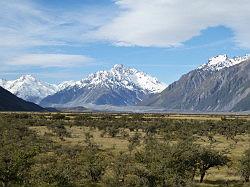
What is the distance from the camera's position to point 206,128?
162m

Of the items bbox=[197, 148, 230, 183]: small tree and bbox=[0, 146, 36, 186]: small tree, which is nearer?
bbox=[0, 146, 36, 186]: small tree

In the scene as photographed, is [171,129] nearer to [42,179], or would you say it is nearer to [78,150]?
[78,150]

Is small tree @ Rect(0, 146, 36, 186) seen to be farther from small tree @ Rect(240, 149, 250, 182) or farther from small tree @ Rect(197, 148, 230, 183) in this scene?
small tree @ Rect(240, 149, 250, 182)

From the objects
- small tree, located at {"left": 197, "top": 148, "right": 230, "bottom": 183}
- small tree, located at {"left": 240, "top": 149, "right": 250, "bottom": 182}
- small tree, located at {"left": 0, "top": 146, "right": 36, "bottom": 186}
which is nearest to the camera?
small tree, located at {"left": 0, "top": 146, "right": 36, "bottom": 186}

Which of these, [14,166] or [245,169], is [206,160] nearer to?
[245,169]

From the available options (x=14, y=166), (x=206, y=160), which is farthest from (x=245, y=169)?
(x=14, y=166)

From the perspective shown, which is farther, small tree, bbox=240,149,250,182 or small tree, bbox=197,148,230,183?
small tree, bbox=197,148,230,183

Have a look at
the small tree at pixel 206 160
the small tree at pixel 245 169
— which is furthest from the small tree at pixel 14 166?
the small tree at pixel 245 169

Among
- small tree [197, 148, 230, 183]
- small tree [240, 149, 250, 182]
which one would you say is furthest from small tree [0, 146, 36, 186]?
small tree [240, 149, 250, 182]

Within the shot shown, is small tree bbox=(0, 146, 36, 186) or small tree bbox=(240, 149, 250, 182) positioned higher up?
small tree bbox=(0, 146, 36, 186)

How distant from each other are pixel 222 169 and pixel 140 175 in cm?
2559

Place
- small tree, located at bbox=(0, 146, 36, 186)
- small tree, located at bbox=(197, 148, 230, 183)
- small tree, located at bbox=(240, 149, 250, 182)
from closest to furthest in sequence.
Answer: small tree, located at bbox=(0, 146, 36, 186), small tree, located at bbox=(240, 149, 250, 182), small tree, located at bbox=(197, 148, 230, 183)

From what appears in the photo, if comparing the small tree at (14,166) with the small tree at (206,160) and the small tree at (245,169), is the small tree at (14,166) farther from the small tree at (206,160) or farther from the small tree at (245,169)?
the small tree at (245,169)

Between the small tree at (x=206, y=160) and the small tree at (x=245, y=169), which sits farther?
the small tree at (x=206, y=160)
